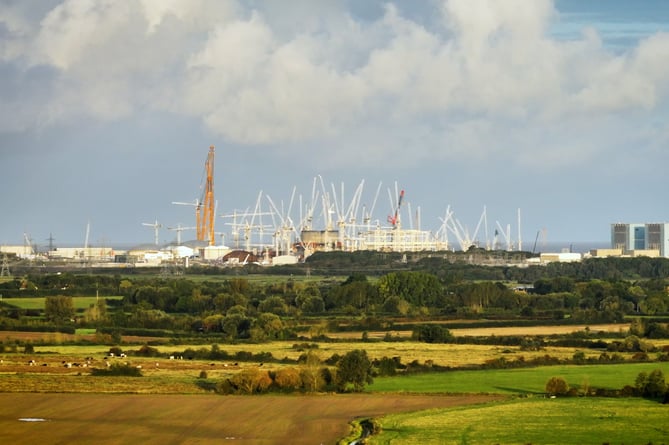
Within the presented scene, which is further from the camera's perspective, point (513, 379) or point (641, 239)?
point (641, 239)

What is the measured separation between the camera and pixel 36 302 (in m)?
87.8

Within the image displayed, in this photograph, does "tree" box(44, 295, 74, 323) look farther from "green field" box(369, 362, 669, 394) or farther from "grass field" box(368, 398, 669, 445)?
"grass field" box(368, 398, 669, 445)

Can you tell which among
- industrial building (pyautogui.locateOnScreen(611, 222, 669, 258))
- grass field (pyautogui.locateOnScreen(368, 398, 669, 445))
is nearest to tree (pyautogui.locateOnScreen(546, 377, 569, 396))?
grass field (pyautogui.locateOnScreen(368, 398, 669, 445))

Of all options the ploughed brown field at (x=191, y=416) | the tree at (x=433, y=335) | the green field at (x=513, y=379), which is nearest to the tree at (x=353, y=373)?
the green field at (x=513, y=379)

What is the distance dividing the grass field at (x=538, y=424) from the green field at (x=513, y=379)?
3.58m

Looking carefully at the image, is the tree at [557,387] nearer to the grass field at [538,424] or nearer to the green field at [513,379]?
the green field at [513,379]

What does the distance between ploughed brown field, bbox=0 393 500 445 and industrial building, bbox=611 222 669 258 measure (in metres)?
141

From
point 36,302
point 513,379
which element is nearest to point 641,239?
point 36,302

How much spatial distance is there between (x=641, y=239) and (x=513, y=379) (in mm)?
145922

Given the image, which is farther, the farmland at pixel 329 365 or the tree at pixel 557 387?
the tree at pixel 557 387

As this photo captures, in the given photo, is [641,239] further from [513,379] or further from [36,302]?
[513,379]

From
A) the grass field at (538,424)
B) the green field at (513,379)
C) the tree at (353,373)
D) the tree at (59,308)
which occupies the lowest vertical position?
the grass field at (538,424)

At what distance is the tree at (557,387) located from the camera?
39531 mm

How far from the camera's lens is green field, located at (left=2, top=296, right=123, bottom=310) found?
270 ft
